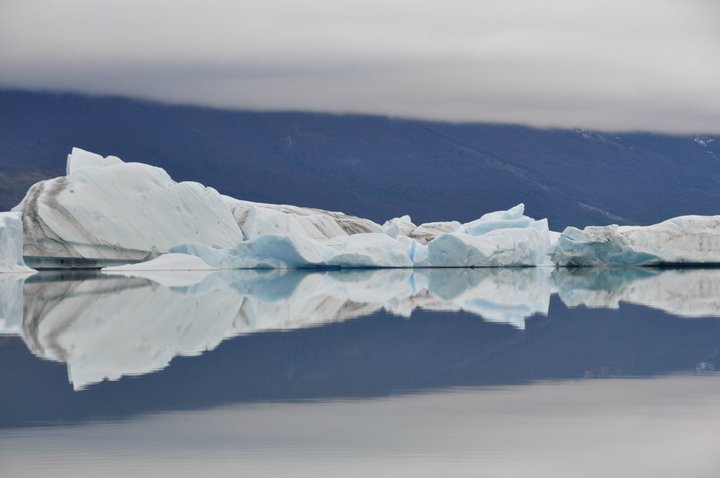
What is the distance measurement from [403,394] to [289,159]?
132820mm

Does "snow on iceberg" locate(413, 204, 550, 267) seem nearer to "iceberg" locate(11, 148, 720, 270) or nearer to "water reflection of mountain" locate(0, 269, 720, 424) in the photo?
"iceberg" locate(11, 148, 720, 270)

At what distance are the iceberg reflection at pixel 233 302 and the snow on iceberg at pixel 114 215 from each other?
3.67ft

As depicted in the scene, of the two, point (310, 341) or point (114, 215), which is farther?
point (114, 215)

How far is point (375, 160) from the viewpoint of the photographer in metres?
141

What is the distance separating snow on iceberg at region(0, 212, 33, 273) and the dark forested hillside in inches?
3721

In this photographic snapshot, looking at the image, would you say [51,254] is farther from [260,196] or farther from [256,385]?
[260,196]

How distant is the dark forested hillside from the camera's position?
422 feet

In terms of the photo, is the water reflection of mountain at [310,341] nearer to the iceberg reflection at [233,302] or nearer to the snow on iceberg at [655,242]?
the iceberg reflection at [233,302]

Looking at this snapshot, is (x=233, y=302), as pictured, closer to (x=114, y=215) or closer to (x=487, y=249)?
(x=114, y=215)

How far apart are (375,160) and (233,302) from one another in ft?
414

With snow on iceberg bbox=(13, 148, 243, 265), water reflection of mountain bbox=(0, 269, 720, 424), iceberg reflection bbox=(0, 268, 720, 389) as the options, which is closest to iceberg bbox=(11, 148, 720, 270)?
snow on iceberg bbox=(13, 148, 243, 265)

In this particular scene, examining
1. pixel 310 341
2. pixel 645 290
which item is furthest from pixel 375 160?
pixel 310 341

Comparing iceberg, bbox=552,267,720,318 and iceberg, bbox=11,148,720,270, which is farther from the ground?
iceberg, bbox=11,148,720,270

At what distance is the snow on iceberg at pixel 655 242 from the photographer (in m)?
30.1
